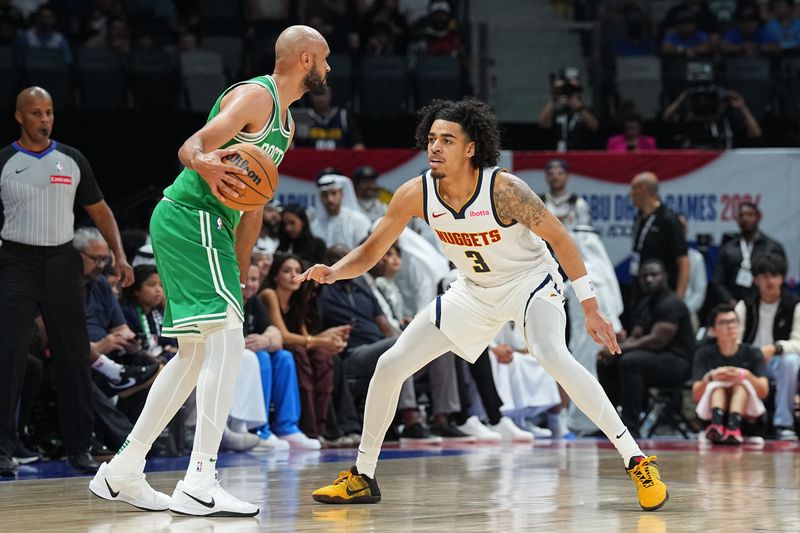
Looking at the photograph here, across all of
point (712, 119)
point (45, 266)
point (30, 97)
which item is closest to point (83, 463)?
point (45, 266)

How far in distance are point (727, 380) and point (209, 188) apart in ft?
18.4

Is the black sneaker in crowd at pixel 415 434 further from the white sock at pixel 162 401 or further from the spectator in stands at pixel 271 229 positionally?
the white sock at pixel 162 401

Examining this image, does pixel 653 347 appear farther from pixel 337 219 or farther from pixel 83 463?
pixel 83 463

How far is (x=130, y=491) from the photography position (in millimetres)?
5078

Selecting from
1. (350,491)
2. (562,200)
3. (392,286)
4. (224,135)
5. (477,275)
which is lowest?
(392,286)

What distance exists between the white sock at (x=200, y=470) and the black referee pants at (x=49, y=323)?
2.09 m

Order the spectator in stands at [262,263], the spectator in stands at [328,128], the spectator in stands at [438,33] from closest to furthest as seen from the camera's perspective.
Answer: the spectator in stands at [262,263]
the spectator in stands at [328,128]
the spectator in stands at [438,33]

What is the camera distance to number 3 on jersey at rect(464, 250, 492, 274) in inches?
216

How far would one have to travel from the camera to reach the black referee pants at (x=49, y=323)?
668 cm

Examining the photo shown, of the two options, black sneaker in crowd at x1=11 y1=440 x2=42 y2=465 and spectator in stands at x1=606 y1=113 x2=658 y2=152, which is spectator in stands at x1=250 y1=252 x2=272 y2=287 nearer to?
black sneaker in crowd at x1=11 y1=440 x2=42 y2=465

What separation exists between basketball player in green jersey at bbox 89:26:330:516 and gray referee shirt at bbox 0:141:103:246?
5.95 feet

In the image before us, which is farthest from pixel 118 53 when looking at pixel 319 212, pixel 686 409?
pixel 686 409

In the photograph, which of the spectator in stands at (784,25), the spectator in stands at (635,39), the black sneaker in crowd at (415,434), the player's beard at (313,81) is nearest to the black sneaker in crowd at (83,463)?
the player's beard at (313,81)

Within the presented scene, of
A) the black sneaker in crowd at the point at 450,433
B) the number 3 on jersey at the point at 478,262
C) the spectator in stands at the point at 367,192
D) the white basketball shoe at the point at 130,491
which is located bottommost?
the black sneaker in crowd at the point at 450,433
